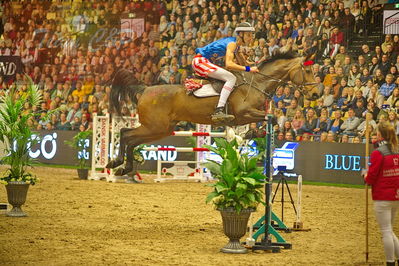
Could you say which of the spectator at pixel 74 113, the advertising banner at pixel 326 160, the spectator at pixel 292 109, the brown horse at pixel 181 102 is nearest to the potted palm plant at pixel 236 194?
the brown horse at pixel 181 102

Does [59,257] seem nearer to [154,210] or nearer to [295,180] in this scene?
[154,210]

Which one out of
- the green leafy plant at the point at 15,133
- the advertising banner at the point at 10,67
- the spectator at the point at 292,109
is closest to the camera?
the green leafy plant at the point at 15,133

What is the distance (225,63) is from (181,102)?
1.15 m

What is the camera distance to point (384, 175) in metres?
6.75

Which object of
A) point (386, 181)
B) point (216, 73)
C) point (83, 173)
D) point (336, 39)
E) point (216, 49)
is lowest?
point (83, 173)

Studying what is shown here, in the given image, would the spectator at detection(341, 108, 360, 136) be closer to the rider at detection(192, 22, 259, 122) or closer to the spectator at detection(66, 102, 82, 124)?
the rider at detection(192, 22, 259, 122)

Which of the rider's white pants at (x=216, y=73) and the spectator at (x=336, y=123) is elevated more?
the rider's white pants at (x=216, y=73)

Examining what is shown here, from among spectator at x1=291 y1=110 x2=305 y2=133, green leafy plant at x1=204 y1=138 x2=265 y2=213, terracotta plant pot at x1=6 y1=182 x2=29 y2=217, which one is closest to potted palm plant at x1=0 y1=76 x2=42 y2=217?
terracotta plant pot at x1=6 y1=182 x2=29 y2=217

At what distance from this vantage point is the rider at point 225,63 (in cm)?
1113

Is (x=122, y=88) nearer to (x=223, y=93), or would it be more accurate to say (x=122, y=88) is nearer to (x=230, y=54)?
(x=223, y=93)

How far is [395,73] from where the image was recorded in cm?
1750

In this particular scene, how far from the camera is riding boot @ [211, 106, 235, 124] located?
11398mm

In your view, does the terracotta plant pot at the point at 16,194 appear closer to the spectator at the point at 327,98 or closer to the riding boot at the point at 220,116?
the riding boot at the point at 220,116

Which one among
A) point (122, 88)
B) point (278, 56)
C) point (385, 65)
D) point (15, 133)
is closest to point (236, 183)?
point (15, 133)
